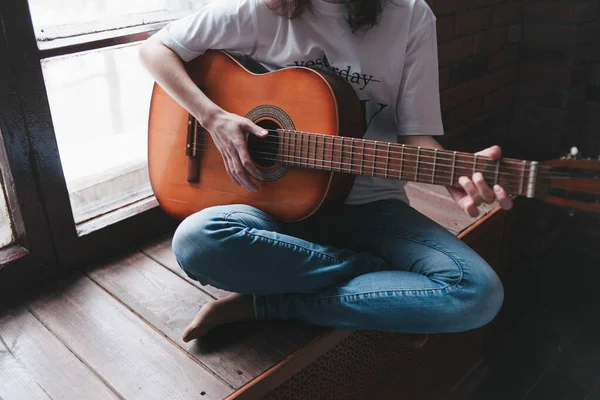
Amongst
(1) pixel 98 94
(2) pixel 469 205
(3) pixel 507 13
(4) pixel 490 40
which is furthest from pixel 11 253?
(3) pixel 507 13

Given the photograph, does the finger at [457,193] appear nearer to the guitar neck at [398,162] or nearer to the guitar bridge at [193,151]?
the guitar neck at [398,162]

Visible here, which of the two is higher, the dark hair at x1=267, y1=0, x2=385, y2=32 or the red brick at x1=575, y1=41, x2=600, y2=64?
the dark hair at x1=267, y1=0, x2=385, y2=32

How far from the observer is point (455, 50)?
1.95 m

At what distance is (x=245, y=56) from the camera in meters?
1.34

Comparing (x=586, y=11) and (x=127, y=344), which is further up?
(x=586, y=11)

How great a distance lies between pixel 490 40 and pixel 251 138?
1.23 meters

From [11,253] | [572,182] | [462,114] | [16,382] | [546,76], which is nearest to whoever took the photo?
[572,182]

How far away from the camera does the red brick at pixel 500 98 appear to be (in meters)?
2.19

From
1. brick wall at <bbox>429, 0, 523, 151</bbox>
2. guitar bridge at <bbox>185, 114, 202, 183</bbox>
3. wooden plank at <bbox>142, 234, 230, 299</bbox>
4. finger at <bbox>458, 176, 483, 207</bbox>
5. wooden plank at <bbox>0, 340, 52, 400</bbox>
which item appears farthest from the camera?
brick wall at <bbox>429, 0, 523, 151</bbox>

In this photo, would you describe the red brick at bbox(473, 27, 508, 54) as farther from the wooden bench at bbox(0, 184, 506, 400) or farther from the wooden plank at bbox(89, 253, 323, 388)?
the wooden plank at bbox(89, 253, 323, 388)

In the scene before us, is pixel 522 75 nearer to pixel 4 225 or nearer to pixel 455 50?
pixel 455 50

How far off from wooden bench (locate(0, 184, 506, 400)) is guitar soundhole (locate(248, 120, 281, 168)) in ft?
1.17

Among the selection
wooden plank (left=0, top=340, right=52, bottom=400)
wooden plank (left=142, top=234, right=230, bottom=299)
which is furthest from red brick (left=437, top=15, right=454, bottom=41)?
wooden plank (left=0, top=340, right=52, bottom=400)

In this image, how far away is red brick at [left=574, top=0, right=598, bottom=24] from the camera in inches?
80.7
